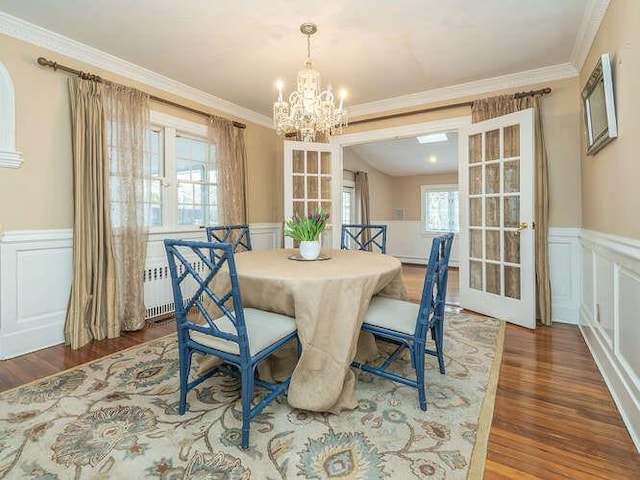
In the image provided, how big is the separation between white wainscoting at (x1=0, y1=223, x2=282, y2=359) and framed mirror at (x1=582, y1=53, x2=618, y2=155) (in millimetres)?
3941

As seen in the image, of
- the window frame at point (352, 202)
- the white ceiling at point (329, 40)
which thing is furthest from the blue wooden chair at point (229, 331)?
the window frame at point (352, 202)

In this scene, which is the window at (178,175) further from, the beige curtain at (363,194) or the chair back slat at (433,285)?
the beige curtain at (363,194)

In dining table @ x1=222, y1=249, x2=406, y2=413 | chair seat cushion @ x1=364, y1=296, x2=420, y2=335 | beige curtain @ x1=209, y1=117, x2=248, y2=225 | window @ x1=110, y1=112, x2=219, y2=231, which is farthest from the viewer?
beige curtain @ x1=209, y1=117, x2=248, y2=225

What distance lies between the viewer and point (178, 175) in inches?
144

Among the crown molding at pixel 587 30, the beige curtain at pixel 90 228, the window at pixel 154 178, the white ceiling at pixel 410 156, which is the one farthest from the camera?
the white ceiling at pixel 410 156

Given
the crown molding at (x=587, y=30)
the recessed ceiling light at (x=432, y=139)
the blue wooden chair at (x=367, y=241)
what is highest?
the recessed ceiling light at (x=432, y=139)

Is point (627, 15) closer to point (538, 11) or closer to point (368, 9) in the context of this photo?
point (538, 11)

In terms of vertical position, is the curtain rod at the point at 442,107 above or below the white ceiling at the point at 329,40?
below

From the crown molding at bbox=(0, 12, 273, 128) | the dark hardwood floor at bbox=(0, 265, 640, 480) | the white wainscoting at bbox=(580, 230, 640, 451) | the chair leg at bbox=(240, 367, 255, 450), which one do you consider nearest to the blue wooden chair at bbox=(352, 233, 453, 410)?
the dark hardwood floor at bbox=(0, 265, 640, 480)

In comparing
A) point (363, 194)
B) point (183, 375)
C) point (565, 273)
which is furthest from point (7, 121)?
point (363, 194)

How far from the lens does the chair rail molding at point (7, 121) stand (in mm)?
2367

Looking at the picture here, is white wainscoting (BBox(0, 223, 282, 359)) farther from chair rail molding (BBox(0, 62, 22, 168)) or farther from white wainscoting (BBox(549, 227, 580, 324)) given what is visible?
white wainscoting (BBox(549, 227, 580, 324))

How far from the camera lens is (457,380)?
2045 millimetres

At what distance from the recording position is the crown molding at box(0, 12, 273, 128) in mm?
2408
